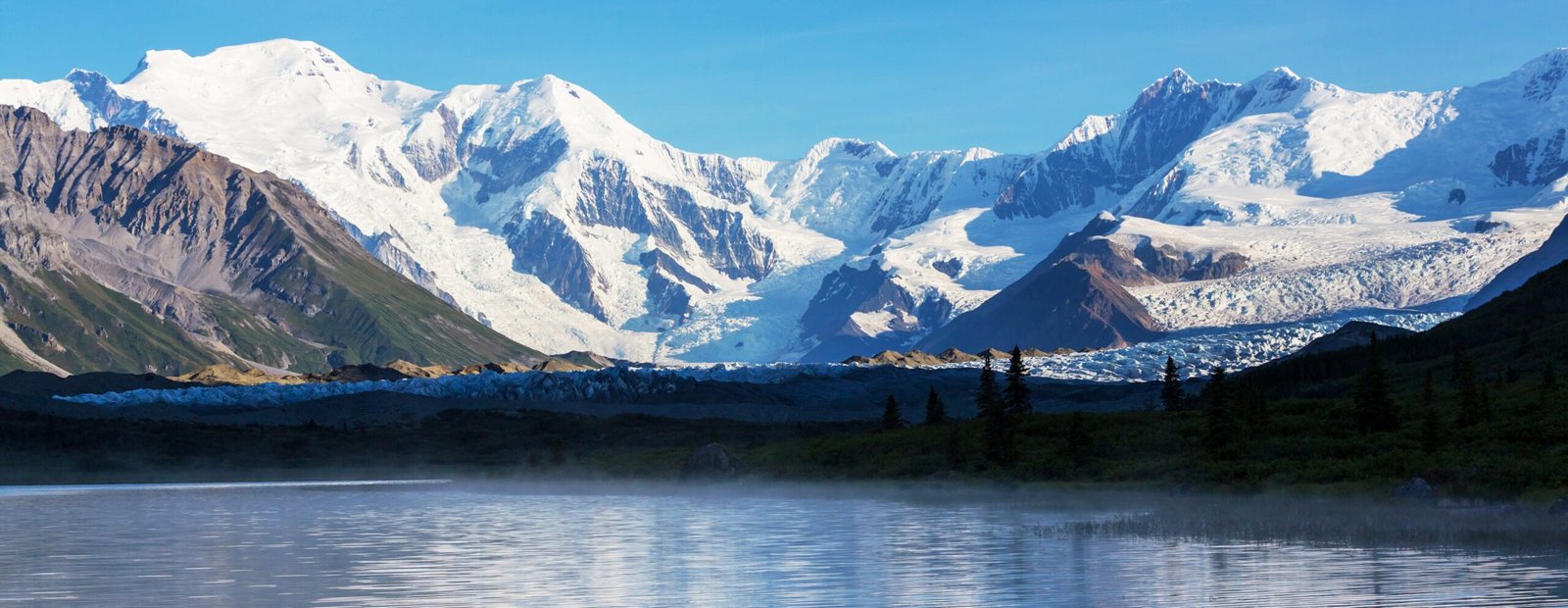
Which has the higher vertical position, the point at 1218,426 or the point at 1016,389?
the point at 1016,389

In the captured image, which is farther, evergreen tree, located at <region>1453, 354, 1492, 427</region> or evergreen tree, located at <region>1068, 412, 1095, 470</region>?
evergreen tree, located at <region>1068, 412, 1095, 470</region>

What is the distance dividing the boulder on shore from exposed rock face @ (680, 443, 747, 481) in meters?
Answer: 45.1

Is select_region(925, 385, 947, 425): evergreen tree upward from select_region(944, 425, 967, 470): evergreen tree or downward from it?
upward

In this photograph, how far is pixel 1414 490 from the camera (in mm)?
59156

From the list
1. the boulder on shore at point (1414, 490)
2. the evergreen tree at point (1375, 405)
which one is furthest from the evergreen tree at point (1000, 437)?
the boulder on shore at point (1414, 490)

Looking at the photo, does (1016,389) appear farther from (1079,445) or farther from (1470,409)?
(1470,409)

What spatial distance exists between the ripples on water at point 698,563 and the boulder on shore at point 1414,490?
1051 cm

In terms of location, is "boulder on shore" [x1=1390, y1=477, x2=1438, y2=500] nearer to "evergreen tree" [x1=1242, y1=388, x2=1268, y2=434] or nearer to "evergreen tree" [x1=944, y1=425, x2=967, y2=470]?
"evergreen tree" [x1=1242, y1=388, x2=1268, y2=434]

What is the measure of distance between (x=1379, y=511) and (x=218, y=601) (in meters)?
37.7

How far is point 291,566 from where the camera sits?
142 feet

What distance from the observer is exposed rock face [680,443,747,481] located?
98000 mm

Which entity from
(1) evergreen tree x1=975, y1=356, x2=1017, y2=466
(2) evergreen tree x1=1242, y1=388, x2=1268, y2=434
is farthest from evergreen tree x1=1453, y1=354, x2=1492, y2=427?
(1) evergreen tree x1=975, y1=356, x2=1017, y2=466

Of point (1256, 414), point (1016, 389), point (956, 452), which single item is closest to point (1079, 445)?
point (956, 452)

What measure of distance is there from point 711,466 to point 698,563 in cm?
5469
